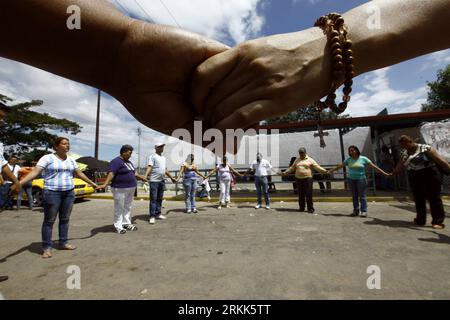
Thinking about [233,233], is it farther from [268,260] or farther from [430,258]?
[430,258]

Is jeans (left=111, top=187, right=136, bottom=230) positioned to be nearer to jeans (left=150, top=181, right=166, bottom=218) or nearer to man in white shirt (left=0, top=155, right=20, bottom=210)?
jeans (left=150, top=181, right=166, bottom=218)

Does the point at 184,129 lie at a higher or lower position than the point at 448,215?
higher

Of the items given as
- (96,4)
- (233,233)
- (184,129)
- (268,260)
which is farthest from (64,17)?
(233,233)

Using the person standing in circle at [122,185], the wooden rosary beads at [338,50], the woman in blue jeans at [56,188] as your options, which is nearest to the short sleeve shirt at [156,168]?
the person standing in circle at [122,185]

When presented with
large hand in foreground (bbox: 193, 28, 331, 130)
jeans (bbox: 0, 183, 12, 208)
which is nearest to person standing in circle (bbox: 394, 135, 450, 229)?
large hand in foreground (bbox: 193, 28, 331, 130)

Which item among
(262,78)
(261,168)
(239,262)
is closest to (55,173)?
(239,262)

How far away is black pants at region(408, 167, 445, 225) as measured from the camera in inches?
192

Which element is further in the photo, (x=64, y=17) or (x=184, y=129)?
(x=184, y=129)

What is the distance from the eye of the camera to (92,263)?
10.9 feet

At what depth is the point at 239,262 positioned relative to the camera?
3.18 meters

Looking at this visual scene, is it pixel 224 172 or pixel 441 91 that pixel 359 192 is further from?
pixel 441 91

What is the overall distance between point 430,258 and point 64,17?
169 inches

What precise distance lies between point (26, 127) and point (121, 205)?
26.9 metres

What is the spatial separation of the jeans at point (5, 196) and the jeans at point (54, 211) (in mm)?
7046
